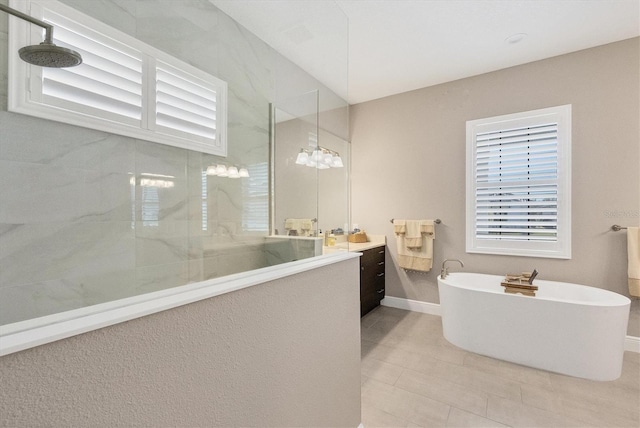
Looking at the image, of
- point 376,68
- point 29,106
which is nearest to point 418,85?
point 376,68

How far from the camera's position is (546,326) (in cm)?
224

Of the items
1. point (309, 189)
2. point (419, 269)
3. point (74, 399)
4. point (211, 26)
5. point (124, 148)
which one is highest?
point (211, 26)

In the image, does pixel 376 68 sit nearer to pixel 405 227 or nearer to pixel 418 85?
pixel 418 85

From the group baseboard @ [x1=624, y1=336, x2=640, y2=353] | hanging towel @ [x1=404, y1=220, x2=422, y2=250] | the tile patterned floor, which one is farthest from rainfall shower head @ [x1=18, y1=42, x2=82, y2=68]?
baseboard @ [x1=624, y1=336, x2=640, y2=353]

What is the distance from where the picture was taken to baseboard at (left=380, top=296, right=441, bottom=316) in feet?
11.2

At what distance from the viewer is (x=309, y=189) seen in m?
2.53

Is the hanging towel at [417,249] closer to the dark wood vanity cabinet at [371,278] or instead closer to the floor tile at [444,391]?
the dark wood vanity cabinet at [371,278]

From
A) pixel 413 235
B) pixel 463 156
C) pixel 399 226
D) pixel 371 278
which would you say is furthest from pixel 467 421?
pixel 463 156

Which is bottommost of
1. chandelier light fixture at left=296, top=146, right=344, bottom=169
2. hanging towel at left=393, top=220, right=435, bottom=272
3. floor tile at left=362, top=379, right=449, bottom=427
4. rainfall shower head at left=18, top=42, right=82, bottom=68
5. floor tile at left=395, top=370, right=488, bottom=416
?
floor tile at left=362, top=379, right=449, bottom=427

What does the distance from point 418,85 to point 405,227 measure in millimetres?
1715

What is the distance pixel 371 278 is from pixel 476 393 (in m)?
1.56

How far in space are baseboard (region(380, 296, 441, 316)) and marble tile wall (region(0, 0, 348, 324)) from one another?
2291mm

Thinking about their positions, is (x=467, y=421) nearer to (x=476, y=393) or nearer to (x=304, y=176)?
(x=476, y=393)

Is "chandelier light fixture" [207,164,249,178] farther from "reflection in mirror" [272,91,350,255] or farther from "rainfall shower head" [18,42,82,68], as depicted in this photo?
"rainfall shower head" [18,42,82,68]
